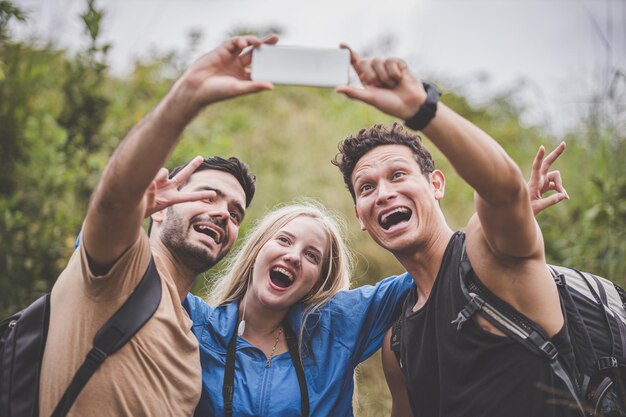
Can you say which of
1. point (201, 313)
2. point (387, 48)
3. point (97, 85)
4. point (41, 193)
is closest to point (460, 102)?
point (387, 48)

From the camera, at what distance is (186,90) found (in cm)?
187

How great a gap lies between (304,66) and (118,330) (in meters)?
1.21

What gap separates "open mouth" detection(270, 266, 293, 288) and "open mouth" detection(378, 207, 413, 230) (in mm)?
616

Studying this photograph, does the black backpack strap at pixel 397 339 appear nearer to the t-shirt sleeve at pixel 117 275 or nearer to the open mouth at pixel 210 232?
the open mouth at pixel 210 232

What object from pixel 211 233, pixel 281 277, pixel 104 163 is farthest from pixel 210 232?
pixel 104 163

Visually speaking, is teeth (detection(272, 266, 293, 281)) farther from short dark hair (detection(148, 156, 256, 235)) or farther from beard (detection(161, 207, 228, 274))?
short dark hair (detection(148, 156, 256, 235))

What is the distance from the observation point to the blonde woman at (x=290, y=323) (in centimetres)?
283

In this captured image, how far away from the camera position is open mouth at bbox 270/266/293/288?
3.17 m

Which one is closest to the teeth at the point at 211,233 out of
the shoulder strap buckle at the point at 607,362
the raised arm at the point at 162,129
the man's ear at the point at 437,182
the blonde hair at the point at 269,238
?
the blonde hair at the point at 269,238

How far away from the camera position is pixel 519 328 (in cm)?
223

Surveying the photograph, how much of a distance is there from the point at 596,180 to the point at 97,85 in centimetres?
444

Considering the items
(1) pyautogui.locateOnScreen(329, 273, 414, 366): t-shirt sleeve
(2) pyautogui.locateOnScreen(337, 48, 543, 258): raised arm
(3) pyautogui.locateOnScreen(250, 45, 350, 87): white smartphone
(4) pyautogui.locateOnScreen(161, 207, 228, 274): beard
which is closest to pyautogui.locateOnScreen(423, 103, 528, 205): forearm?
(2) pyautogui.locateOnScreen(337, 48, 543, 258): raised arm

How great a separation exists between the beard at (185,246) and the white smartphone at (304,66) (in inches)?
49.1

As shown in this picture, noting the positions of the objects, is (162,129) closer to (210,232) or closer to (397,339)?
(210,232)
